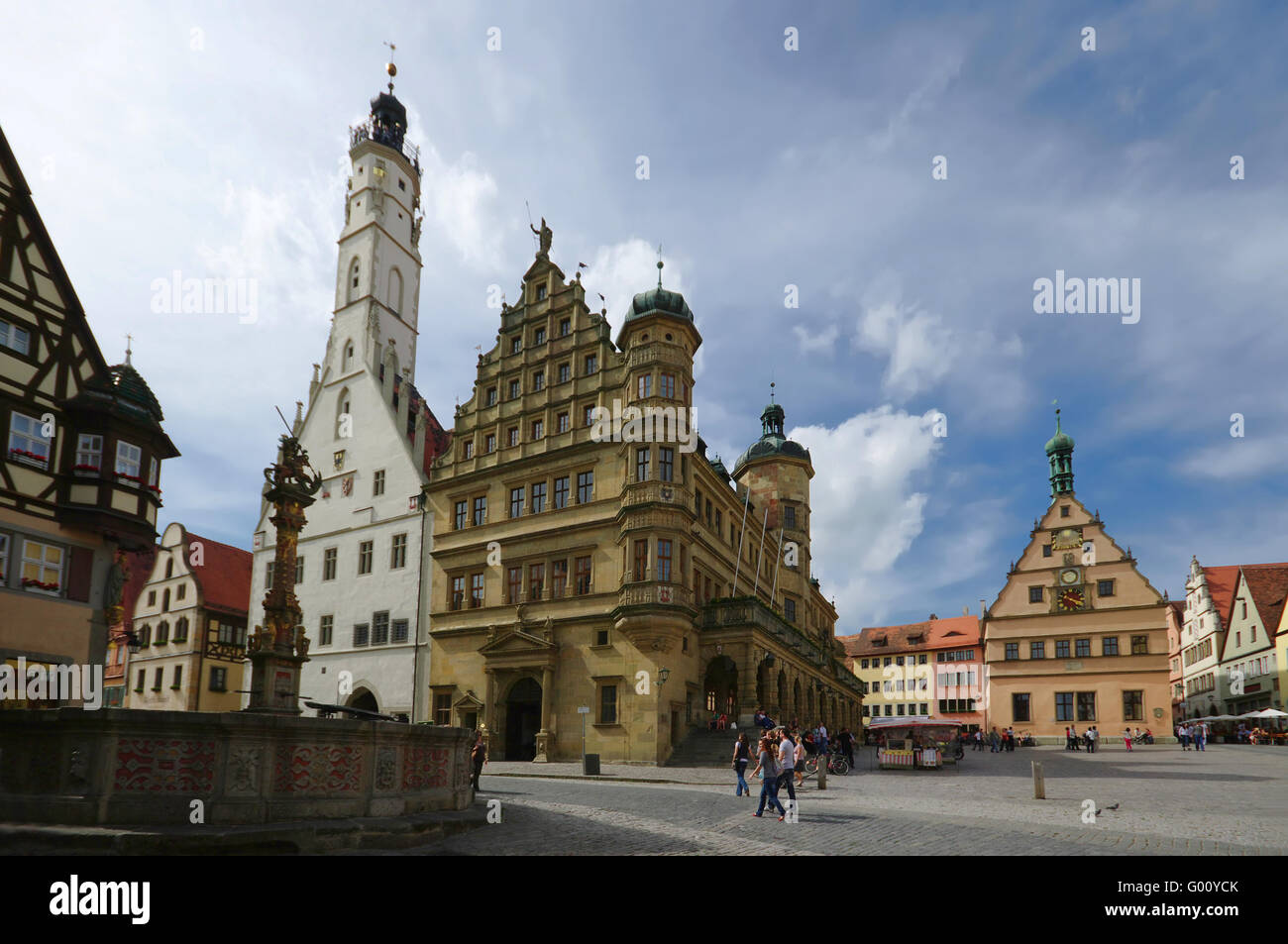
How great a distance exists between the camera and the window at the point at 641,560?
33406mm

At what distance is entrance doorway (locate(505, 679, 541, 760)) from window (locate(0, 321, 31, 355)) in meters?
20.8

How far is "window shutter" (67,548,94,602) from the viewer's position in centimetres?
2603

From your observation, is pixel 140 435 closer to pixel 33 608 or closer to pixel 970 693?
pixel 33 608

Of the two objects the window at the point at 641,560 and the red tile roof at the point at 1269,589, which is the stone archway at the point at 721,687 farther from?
the red tile roof at the point at 1269,589

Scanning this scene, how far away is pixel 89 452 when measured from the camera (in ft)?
88.6

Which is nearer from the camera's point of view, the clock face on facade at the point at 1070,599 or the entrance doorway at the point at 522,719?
the entrance doorway at the point at 522,719

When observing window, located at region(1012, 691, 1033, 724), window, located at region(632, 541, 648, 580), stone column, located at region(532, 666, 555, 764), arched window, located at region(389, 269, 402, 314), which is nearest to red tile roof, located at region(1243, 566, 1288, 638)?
window, located at region(1012, 691, 1033, 724)

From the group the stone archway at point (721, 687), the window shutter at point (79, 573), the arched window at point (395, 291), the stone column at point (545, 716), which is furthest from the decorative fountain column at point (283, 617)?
the arched window at point (395, 291)

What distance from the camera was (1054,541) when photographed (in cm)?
6378

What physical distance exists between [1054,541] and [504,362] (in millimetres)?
44027

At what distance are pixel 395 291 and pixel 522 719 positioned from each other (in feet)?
87.2

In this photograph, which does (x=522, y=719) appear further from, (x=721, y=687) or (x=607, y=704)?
(x=721, y=687)

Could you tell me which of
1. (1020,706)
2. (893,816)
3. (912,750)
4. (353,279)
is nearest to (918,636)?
(1020,706)

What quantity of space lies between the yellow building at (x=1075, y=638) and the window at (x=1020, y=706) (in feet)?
Answer: 0.23
